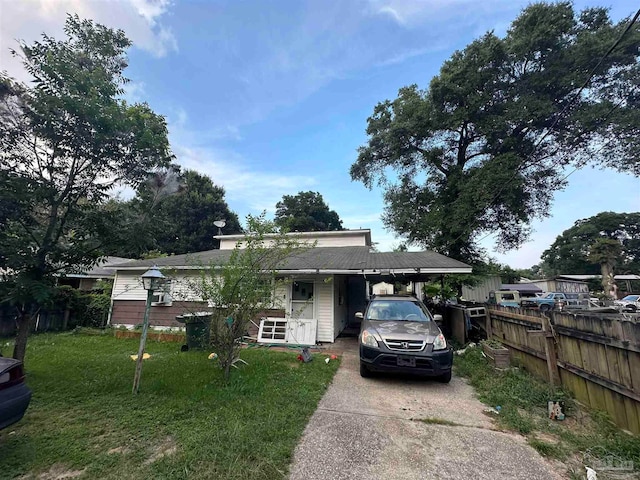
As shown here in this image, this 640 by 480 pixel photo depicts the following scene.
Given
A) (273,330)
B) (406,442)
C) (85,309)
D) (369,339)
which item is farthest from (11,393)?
(85,309)

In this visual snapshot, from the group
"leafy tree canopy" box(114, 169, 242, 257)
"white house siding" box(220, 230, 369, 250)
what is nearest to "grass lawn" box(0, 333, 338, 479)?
"white house siding" box(220, 230, 369, 250)

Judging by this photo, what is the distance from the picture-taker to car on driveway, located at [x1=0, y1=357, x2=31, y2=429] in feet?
8.58

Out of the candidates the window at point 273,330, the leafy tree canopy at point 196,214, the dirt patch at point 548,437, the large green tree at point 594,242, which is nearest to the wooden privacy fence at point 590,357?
the dirt patch at point 548,437

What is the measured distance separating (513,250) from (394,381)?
59.3ft

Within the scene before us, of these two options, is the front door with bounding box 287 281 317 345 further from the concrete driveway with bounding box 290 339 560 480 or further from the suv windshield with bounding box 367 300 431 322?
the concrete driveway with bounding box 290 339 560 480

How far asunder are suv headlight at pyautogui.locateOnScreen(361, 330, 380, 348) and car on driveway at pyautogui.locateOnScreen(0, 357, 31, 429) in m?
4.57

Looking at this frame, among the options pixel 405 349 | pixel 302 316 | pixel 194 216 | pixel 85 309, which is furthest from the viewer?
pixel 194 216

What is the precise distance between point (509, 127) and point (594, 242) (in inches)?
1677

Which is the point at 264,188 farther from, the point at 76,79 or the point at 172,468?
the point at 172,468

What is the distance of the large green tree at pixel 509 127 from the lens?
1412cm

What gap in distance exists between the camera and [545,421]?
3.57m

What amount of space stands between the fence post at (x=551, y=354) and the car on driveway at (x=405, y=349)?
1457mm

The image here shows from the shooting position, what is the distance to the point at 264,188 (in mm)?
18047

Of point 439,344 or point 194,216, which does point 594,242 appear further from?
point 194,216
